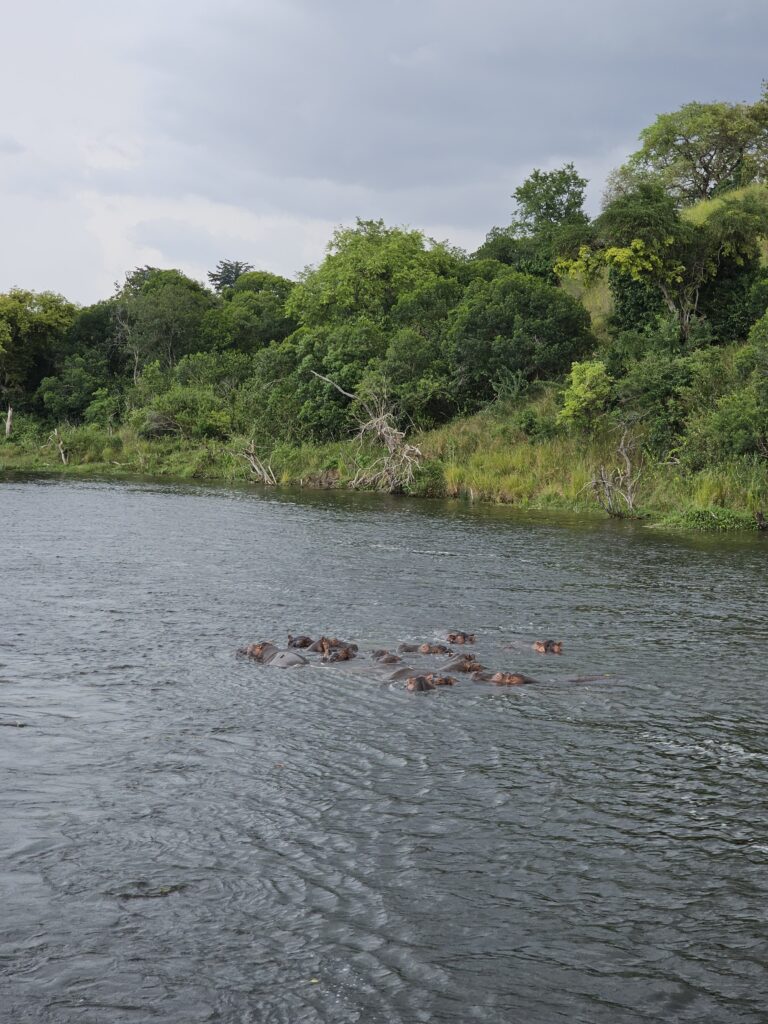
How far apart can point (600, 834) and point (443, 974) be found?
8.14 ft

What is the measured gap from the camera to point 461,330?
1928 inches

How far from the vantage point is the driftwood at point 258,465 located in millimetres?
52000

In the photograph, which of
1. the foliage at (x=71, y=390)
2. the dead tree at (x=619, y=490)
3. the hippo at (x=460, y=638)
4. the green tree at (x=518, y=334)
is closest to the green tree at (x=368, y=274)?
the green tree at (x=518, y=334)

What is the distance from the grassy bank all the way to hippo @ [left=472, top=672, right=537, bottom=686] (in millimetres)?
20712

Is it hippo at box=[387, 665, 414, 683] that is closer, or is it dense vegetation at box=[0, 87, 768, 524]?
hippo at box=[387, 665, 414, 683]

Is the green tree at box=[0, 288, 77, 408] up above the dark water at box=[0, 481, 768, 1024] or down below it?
above

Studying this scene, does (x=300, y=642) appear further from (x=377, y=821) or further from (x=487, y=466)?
(x=487, y=466)

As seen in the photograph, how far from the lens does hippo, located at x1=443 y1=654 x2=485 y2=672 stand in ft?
43.2

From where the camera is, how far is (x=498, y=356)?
48375mm

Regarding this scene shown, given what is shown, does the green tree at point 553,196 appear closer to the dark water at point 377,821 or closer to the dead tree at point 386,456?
the dead tree at point 386,456

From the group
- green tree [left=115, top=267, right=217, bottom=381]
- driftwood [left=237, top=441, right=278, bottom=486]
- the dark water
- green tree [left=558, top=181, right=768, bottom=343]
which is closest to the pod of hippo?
the dark water

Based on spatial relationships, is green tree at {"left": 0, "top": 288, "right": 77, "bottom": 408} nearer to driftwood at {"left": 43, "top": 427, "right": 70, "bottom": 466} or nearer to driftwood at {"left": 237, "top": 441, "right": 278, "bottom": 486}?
driftwood at {"left": 43, "top": 427, "right": 70, "bottom": 466}

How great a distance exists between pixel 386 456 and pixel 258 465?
8888 mm

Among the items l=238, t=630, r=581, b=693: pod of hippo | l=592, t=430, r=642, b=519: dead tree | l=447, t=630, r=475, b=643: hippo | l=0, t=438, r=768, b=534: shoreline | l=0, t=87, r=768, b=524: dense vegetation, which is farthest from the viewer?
l=0, t=87, r=768, b=524: dense vegetation
